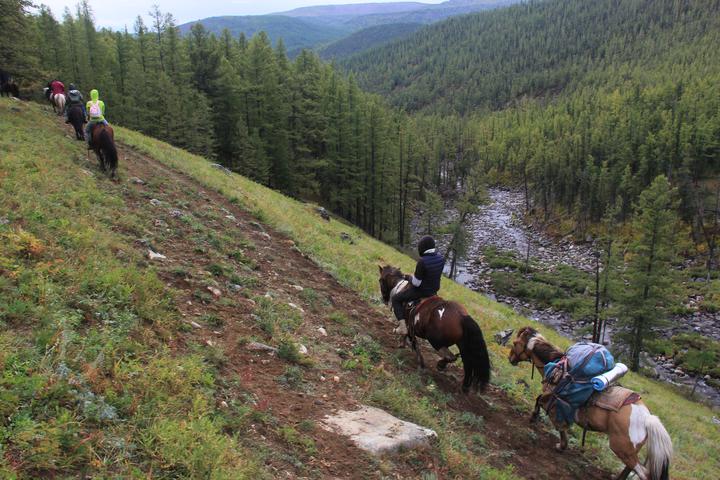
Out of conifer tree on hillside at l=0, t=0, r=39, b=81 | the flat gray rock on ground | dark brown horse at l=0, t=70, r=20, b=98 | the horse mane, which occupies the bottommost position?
the horse mane

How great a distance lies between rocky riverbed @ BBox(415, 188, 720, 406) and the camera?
39.1 m

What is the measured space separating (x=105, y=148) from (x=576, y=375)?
14.3 m

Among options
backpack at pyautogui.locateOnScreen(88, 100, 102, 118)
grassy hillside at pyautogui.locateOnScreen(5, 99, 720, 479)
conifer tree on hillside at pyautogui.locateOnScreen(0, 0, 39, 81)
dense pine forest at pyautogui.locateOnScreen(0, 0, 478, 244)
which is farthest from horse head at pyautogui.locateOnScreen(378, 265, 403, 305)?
dense pine forest at pyautogui.locateOnScreen(0, 0, 478, 244)

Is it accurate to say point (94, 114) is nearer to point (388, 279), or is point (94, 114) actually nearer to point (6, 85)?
point (388, 279)

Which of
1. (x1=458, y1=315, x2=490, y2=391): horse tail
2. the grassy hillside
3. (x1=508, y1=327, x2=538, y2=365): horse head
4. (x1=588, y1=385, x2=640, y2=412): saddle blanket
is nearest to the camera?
the grassy hillside

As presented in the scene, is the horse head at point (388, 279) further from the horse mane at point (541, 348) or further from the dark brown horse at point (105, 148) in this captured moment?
the dark brown horse at point (105, 148)

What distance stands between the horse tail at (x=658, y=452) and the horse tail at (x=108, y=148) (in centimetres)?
1515

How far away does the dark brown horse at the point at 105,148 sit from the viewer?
1314 cm

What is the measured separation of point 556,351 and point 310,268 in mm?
7332

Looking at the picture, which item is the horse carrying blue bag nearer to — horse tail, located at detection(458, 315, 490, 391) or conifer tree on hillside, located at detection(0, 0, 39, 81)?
horse tail, located at detection(458, 315, 490, 391)

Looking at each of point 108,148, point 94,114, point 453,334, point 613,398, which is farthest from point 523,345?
point 94,114

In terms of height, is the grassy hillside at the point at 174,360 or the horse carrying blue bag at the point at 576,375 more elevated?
the grassy hillside at the point at 174,360

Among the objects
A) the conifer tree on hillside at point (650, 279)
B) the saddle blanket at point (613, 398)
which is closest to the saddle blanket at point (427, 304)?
the saddle blanket at point (613, 398)

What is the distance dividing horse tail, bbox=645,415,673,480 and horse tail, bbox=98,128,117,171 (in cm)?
1515
